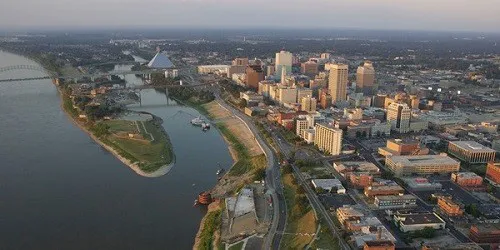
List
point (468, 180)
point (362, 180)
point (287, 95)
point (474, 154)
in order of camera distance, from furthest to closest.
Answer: point (287, 95), point (474, 154), point (468, 180), point (362, 180)

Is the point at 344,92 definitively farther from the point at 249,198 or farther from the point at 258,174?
the point at 249,198

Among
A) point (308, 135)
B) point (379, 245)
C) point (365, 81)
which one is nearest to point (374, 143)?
point (308, 135)

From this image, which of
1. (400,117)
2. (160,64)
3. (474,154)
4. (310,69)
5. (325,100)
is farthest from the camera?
(160,64)

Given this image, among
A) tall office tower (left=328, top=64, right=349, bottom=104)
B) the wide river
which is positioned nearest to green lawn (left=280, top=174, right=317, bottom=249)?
the wide river

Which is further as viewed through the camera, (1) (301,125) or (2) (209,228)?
(1) (301,125)

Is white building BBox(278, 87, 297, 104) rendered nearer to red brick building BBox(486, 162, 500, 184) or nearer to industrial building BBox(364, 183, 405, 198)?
red brick building BBox(486, 162, 500, 184)

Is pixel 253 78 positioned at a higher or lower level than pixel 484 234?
higher

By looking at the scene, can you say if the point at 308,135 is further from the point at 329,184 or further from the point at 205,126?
the point at 329,184
